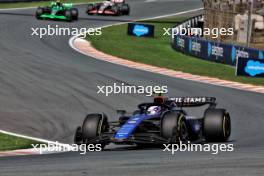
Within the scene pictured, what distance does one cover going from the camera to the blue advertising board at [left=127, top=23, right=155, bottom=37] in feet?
154

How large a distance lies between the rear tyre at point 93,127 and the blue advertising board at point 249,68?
14881 mm

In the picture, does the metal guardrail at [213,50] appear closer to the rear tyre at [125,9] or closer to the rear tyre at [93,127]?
the rear tyre at [93,127]

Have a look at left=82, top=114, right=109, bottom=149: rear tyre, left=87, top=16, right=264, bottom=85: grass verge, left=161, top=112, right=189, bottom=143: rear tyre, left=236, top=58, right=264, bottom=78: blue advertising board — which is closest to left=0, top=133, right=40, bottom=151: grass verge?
left=82, top=114, right=109, bottom=149: rear tyre

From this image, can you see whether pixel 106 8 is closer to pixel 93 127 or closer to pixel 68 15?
pixel 68 15

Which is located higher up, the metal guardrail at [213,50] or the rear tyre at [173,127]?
the rear tyre at [173,127]

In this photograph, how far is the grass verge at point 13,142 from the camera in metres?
18.0

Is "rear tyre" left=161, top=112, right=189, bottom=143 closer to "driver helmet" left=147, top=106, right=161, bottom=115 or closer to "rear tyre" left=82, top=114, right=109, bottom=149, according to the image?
"driver helmet" left=147, top=106, right=161, bottom=115

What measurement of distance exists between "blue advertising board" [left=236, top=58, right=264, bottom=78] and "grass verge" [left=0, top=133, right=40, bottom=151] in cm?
1427

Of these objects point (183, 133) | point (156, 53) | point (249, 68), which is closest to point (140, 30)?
point (156, 53)

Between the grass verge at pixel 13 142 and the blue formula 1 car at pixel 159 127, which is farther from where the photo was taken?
the grass verge at pixel 13 142

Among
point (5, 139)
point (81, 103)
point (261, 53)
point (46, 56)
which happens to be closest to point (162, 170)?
point (5, 139)

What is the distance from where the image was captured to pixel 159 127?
17.0m

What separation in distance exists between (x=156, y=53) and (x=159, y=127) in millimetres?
22868

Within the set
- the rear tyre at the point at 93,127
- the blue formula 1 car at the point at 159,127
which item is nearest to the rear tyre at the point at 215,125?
the blue formula 1 car at the point at 159,127
